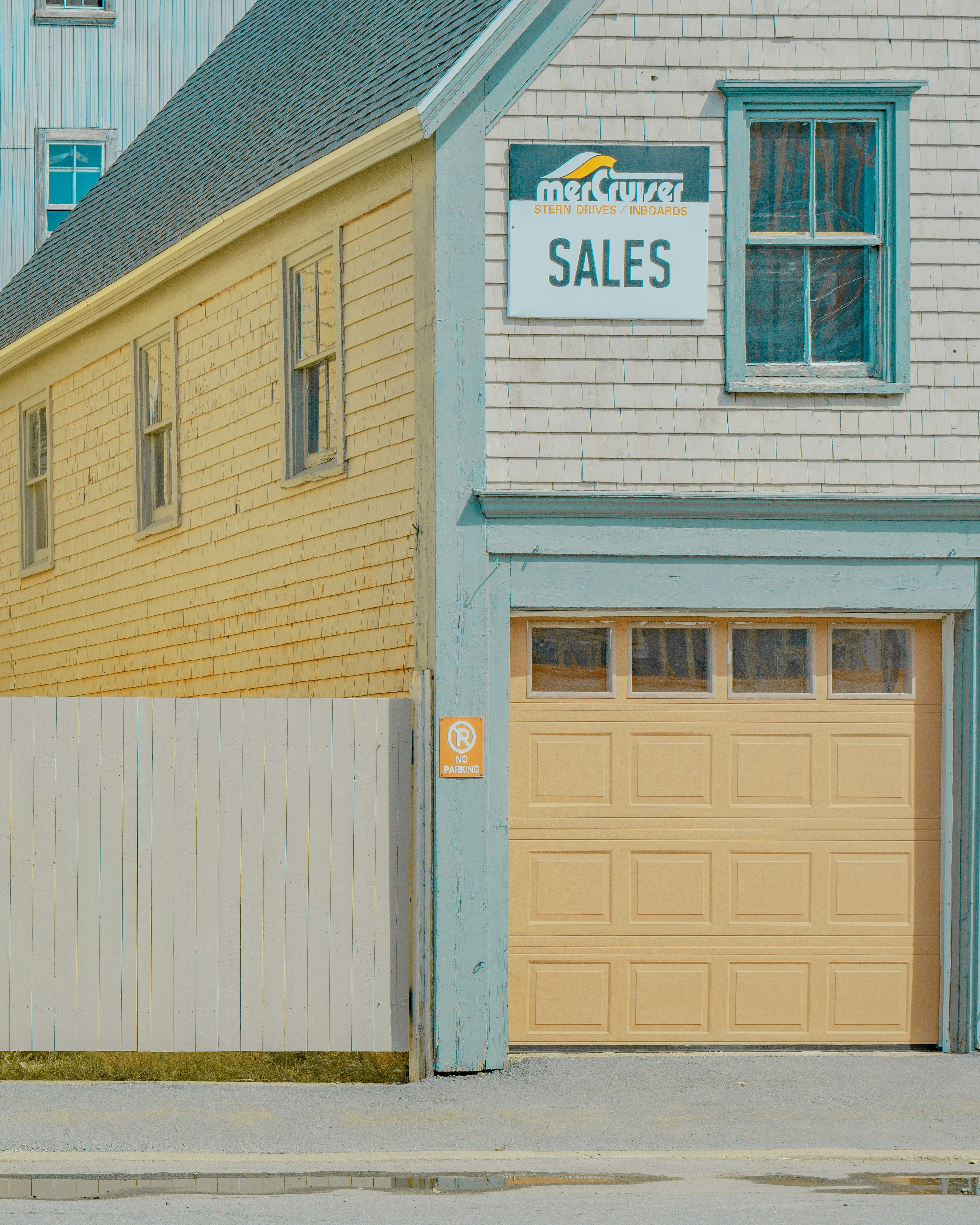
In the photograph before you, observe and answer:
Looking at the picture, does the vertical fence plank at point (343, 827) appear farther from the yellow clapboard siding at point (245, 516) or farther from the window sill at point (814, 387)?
the window sill at point (814, 387)

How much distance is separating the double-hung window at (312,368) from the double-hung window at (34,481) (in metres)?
6.35

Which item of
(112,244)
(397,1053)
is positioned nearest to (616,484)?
(397,1053)

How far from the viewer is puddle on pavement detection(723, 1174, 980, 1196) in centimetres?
683

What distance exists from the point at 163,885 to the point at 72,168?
1546cm

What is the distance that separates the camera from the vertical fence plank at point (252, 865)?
9.13m

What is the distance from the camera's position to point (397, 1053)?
9391mm

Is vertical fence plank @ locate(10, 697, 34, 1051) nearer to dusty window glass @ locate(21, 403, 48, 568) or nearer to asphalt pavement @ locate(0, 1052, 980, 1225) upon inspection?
asphalt pavement @ locate(0, 1052, 980, 1225)

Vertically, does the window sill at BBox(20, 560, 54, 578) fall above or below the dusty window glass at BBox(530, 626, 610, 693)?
above

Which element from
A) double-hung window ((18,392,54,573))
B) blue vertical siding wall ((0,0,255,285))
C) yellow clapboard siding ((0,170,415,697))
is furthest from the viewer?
blue vertical siding wall ((0,0,255,285))

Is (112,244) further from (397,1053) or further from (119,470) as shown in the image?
(397,1053)

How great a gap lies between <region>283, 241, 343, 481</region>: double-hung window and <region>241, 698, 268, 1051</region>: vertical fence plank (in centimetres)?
241

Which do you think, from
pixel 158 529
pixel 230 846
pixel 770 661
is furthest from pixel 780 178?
pixel 158 529

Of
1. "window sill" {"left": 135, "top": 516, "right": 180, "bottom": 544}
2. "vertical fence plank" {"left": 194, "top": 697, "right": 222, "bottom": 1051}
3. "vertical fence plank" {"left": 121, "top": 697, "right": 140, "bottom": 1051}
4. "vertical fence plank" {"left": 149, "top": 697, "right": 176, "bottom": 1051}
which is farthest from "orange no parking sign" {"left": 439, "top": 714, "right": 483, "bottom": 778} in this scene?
"window sill" {"left": 135, "top": 516, "right": 180, "bottom": 544}

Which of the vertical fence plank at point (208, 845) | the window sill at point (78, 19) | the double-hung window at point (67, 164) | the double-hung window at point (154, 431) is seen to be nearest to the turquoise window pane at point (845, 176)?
the vertical fence plank at point (208, 845)
